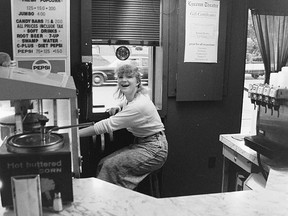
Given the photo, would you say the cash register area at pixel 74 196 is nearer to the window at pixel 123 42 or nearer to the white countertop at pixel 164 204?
the white countertop at pixel 164 204

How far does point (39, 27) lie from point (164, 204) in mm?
2028

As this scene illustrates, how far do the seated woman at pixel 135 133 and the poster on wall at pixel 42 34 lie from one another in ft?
1.77

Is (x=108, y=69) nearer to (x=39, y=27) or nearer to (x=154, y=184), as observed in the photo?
(x=39, y=27)

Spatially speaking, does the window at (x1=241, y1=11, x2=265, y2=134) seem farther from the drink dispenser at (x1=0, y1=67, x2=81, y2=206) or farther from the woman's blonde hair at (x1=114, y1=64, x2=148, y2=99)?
the drink dispenser at (x1=0, y1=67, x2=81, y2=206)

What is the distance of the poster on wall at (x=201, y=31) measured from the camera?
3025mm

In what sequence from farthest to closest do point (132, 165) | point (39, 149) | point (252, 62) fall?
point (252, 62)
point (132, 165)
point (39, 149)

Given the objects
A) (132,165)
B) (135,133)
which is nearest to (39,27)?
(135,133)

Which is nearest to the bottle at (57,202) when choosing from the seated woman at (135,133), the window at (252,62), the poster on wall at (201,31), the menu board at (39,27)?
the seated woman at (135,133)

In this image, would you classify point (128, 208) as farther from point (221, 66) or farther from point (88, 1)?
point (221, 66)

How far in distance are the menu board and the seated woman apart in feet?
1.93

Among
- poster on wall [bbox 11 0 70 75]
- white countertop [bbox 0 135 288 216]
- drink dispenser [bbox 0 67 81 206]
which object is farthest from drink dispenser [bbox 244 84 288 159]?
poster on wall [bbox 11 0 70 75]

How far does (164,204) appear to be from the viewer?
129 centimetres

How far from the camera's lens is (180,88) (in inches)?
123

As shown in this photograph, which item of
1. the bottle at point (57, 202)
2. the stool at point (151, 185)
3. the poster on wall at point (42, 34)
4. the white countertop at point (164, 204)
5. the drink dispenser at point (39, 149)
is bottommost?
the stool at point (151, 185)
